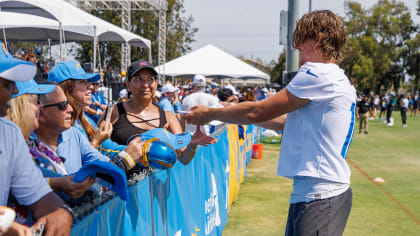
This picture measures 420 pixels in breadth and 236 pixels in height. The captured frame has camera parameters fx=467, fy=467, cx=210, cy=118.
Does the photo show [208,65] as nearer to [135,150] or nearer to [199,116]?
[199,116]

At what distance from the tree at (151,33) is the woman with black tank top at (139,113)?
26220mm

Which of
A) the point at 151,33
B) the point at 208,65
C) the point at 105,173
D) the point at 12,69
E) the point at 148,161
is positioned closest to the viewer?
the point at 12,69

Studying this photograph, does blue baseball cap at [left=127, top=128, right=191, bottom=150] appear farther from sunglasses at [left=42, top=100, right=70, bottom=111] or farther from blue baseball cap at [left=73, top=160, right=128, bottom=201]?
blue baseball cap at [left=73, top=160, right=128, bottom=201]

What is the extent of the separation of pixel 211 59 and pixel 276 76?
207ft

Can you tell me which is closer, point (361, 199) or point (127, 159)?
point (127, 159)

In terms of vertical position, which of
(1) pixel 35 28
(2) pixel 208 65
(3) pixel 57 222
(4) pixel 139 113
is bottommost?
(3) pixel 57 222

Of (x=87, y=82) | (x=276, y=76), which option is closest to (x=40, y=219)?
(x=87, y=82)

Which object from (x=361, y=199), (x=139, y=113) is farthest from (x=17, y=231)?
(x=361, y=199)

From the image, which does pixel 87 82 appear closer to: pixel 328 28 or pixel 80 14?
pixel 328 28

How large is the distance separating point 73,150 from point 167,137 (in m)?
0.64

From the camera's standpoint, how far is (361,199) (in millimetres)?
8539

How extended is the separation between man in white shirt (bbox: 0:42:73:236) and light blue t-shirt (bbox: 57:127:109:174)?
3.61 ft

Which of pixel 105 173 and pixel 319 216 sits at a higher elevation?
pixel 105 173

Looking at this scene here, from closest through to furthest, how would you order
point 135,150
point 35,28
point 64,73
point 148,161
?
point 135,150 < point 148,161 < point 64,73 < point 35,28
